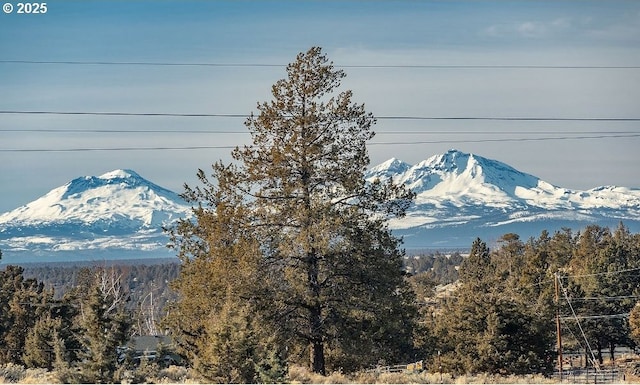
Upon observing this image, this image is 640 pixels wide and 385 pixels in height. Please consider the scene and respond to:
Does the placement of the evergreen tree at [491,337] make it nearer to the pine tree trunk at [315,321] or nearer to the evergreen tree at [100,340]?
the pine tree trunk at [315,321]

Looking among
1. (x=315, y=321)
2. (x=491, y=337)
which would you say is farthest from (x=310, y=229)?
(x=491, y=337)

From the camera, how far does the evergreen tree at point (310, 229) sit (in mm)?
28531

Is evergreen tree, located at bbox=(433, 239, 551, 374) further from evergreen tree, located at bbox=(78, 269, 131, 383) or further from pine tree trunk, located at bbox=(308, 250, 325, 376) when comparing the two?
evergreen tree, located at bbox=(78, 269, 131, 383)

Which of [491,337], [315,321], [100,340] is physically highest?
[315,321]

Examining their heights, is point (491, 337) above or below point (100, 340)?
below

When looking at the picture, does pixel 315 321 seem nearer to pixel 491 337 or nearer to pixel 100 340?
pixel 100 340

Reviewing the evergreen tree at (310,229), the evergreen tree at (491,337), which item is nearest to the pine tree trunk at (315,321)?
the evergreen tree at (310,229)

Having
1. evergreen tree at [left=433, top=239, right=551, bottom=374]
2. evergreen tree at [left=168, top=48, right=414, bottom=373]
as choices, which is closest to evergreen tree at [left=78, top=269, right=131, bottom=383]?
evergreen tree at [left=168, top=48, right=414, bottom=373]

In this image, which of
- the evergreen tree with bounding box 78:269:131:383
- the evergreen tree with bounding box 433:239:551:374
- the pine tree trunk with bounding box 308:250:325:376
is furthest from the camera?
the evergreen tree with bounding box 433:239:551:374

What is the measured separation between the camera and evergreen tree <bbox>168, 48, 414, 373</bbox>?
28.5 metres

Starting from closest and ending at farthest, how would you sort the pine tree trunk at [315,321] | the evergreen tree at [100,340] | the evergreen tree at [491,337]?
the evergreen tree at [100,340]
the pine tree trunk at [315,321]
the evergreen tree at [491,337]

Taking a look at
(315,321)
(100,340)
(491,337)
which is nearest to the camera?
(100,340)

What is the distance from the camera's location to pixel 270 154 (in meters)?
28.8

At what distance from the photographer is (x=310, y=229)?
91.6 feet
